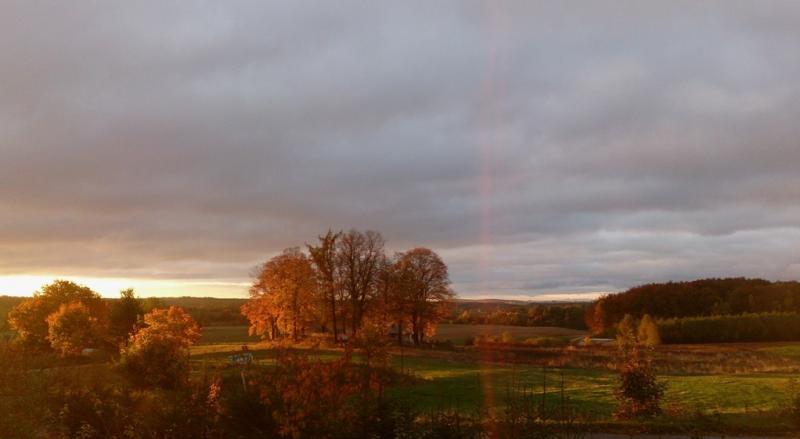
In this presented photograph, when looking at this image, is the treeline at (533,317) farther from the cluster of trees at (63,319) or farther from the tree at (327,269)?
the cluster of trees at (63,319)

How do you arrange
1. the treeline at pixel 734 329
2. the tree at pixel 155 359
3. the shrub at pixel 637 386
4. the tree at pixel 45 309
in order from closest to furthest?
the shrub at pixel 637 386 < the tree at pixel 155 359 < the tree at pixel 45 309 < the treeline at pixel 734 329

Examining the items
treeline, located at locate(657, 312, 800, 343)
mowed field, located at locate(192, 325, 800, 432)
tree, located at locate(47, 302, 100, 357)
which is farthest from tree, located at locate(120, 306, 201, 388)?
treeline, located at locate(657, 312, 800, 343)

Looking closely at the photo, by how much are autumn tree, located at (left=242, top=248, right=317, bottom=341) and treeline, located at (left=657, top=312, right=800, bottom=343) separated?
149 feet

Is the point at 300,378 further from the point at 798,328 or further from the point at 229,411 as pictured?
the point at 798,328

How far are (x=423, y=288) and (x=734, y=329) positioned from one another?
42.2 meters

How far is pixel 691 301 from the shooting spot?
94688 millimetres

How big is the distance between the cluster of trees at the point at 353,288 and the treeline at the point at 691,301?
123ft

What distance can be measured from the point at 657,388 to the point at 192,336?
24939mm

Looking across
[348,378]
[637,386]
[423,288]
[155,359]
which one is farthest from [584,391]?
[423,288]

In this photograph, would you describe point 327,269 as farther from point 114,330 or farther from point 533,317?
point 533,317

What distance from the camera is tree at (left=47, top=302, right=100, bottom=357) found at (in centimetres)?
4456

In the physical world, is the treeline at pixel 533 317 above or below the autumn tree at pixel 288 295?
below

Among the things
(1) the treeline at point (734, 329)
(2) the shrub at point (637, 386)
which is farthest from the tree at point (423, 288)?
(2) the shrub at point (637, 386)

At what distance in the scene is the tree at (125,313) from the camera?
53375 mm
